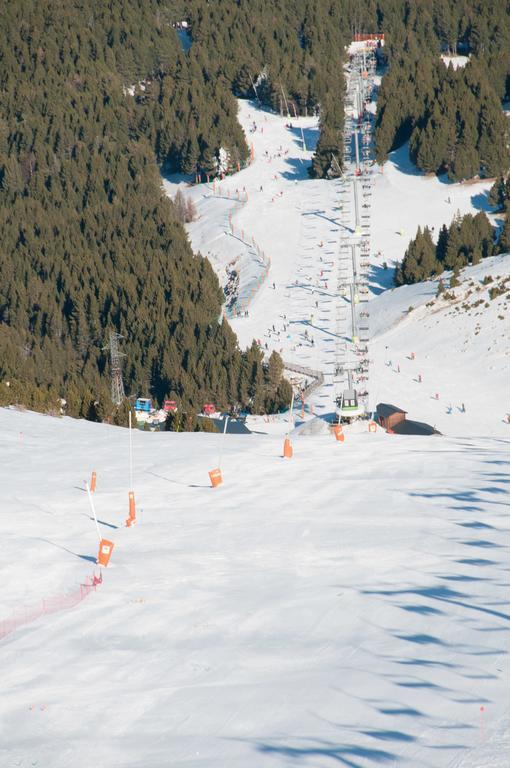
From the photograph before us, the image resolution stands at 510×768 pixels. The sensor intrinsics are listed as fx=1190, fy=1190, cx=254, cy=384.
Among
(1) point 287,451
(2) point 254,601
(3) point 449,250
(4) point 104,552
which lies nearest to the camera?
(2) point 254,601

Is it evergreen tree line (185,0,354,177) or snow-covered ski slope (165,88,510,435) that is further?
evergreen tree line (185,0,354,177)

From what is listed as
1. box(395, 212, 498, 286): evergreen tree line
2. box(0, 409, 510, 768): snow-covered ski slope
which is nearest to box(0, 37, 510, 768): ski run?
box(0, 409, 510, 768): snow-covered ski slope

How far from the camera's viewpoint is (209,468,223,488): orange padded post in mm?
23703

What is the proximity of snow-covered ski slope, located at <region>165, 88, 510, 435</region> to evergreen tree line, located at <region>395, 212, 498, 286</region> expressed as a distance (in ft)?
5.91

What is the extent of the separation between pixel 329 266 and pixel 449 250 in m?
7.68

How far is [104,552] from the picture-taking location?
17.8 m

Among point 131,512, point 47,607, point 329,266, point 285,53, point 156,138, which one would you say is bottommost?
point 47,607

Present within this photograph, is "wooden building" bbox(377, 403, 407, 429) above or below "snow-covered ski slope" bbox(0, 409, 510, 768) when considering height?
above

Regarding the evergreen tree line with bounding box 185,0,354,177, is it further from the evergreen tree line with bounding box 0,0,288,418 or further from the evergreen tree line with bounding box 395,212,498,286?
the evergreen tree line with bounding box 395,212,498,286

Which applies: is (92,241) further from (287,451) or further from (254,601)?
(254,601)

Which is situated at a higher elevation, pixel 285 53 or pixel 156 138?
pixel 285 53

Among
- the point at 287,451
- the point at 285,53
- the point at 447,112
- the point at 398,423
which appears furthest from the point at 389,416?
the point at 285,53

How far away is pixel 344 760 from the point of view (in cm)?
1056

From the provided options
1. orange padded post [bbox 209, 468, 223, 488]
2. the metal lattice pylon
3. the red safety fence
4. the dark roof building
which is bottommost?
the red safety fence
